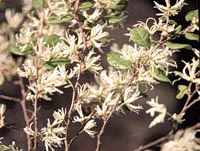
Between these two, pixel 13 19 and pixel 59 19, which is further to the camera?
pixel 13 19

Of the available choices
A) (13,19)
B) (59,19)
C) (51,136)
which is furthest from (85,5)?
(13,19)

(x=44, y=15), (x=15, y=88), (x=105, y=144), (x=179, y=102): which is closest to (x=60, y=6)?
(x=44, y=15)

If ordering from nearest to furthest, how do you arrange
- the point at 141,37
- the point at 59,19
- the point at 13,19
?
1. the point at 141,37
2. the point at 59,19
3. the point at 13,19

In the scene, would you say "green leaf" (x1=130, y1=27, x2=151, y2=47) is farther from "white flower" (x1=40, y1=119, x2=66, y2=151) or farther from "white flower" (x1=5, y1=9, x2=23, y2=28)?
"white flower" (x1=5, y1=9, x2=23, y2=28)

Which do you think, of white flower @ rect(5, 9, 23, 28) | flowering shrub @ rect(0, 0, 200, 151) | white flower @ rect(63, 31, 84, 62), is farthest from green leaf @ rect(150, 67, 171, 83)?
white flower @ rect(5, 9, 23, 28)

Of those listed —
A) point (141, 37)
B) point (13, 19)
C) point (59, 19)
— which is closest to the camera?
point (141, 37)

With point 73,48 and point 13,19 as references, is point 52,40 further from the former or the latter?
point 13,19
